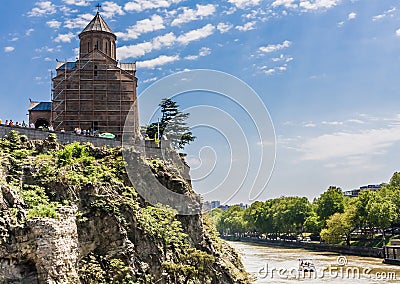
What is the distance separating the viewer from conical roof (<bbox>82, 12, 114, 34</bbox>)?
48438 millimetres

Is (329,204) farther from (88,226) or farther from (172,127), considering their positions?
(88,226)

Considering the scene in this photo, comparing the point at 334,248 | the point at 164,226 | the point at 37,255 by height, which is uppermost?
the point at 164,226

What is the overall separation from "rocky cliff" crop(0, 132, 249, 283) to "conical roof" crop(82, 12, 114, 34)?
21.2 m

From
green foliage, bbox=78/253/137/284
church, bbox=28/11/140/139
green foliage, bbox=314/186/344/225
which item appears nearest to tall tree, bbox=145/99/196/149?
church, bbox=28/11/140/139

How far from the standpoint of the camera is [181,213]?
31.5m

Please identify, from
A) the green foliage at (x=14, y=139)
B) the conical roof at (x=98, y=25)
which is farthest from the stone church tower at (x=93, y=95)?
the green foliage at (x=14, y=139)

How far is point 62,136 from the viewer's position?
30.4 metres

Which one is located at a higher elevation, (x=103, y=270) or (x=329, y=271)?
(x=103, y=270)

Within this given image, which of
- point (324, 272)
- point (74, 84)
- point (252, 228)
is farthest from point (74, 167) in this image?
point (252, 228)

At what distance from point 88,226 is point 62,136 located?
9.80 meters

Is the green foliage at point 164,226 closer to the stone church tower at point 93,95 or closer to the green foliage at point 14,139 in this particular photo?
the green foliage at point 14,139

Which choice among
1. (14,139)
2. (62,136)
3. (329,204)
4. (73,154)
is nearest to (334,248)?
(329,204)

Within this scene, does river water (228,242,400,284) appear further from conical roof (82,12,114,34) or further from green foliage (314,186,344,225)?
conical roof (82,12,114,34)

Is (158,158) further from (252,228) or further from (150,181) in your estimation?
(252,228)
